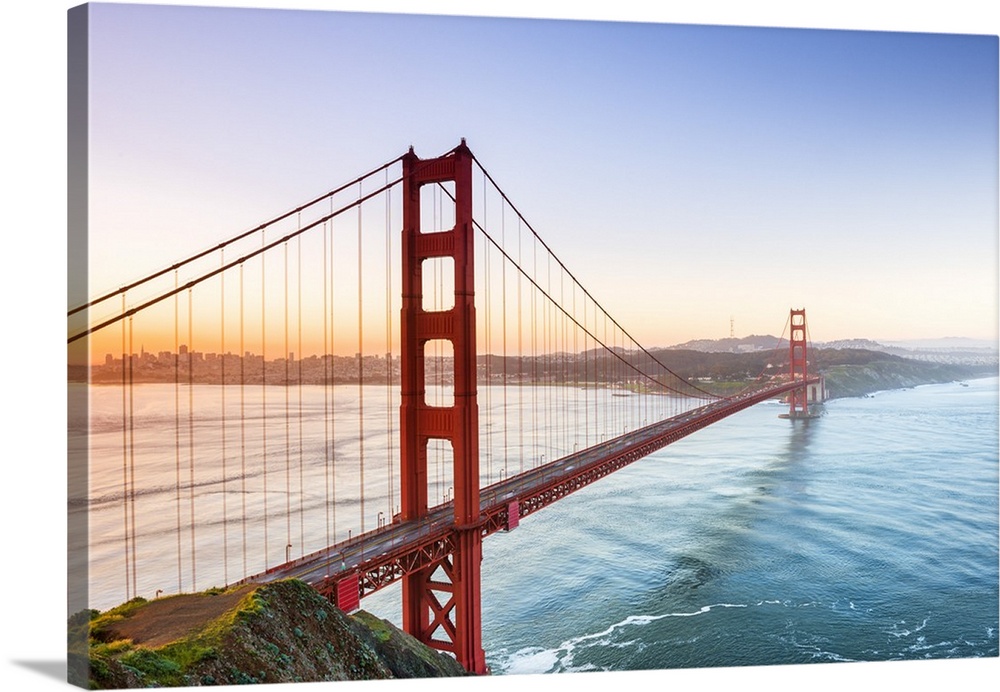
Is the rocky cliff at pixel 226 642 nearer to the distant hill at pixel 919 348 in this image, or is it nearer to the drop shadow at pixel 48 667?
the drop shadow at pixel 48 667

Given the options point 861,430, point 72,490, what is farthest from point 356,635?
point 861,430

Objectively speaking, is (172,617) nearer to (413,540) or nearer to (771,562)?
(413,540)

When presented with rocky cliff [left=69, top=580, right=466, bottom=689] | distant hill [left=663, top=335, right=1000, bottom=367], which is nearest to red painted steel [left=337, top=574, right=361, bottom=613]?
rocky cliff [left=69, top=580, right=466, bottom=689]

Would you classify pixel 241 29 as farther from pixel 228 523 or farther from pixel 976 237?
pixel 228 523

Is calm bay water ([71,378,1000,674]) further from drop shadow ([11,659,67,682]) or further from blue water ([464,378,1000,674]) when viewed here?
drop shadow ([11,659,67,682])

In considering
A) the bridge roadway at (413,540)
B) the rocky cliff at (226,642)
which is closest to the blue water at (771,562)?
the bridge roadway at (413,540)

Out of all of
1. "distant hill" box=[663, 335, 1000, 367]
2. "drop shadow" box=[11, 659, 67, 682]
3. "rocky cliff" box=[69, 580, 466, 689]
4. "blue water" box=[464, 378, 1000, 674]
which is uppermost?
"distant hill" box=[663, 335, 1000, 367]

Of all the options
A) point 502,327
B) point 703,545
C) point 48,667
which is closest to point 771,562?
point 703,545

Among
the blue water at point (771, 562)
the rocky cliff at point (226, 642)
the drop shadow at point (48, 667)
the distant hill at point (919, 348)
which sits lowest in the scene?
the blue water at point (771, 562)
